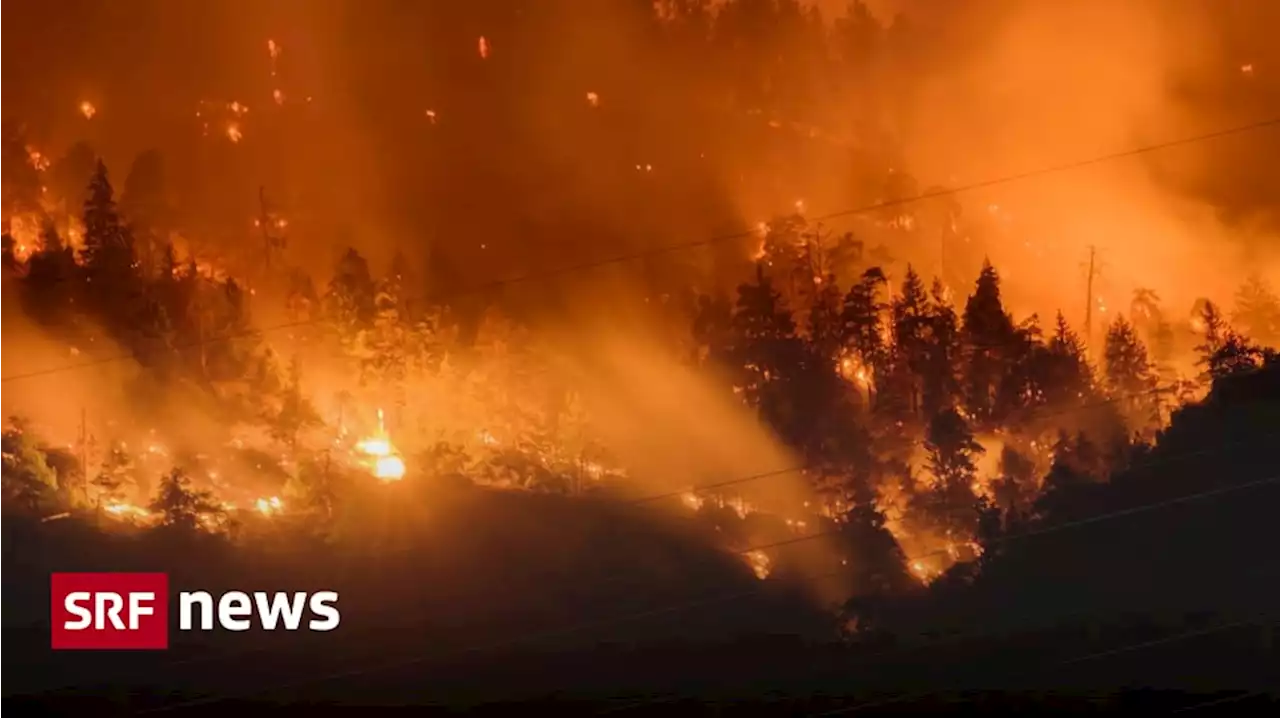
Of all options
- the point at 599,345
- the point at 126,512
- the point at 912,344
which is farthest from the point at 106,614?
the point at 912,344

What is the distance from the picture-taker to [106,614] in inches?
264

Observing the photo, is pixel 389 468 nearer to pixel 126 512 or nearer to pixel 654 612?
pixel 126 512

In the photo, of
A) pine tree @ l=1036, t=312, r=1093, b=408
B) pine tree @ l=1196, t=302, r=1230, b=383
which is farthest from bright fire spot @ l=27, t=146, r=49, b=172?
pine tree @ l=1196, t=302, r=1230, b=383

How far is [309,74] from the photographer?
11812mm

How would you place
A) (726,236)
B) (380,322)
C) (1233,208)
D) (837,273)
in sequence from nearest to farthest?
1. (380,322)
2. (837,273)
3. (1233,208)
4. (726,236)

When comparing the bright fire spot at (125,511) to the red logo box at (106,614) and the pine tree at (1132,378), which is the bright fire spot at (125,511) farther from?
the pine tree at (1132,378)

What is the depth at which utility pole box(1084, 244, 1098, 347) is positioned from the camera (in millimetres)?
9531

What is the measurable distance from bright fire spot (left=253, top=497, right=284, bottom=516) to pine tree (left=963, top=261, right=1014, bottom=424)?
232 inches

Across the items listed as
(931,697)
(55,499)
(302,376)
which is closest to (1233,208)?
(931,697)

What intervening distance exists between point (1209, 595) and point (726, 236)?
18.6ft

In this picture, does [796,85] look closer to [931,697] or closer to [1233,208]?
[1233,208]

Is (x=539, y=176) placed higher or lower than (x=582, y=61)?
lower

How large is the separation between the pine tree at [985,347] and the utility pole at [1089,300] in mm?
1089

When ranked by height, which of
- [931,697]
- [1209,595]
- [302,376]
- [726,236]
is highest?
[726,236]
